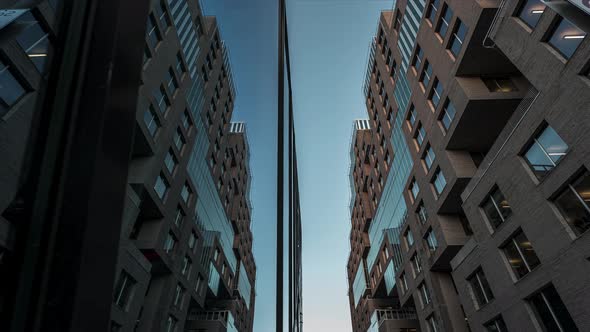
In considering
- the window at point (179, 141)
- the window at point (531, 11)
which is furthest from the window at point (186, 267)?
the window at point (531, 11)

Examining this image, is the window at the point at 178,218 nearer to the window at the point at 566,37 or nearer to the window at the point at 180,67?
the window at the point at 180,67

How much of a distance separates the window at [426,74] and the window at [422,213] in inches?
357

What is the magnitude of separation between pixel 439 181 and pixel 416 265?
8.37 metres

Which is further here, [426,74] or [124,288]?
[426,74]

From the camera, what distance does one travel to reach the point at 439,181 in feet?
74.3

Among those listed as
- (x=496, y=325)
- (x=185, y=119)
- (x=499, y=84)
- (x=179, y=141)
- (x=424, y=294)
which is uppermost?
(x=499, y=84)

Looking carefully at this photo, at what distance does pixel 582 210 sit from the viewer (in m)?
10.9

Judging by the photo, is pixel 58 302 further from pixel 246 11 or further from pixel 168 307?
pixel 246 11

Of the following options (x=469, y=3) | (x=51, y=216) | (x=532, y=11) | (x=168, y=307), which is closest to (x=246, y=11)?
(x=168, y=307)

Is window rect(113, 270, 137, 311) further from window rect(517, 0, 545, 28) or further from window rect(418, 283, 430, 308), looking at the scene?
window rect(418, 283, 430, 308)

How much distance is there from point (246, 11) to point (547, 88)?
14.2m

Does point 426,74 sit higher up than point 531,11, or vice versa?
point 426,74

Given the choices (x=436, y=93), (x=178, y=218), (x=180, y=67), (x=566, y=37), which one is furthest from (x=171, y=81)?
(x=436, y=93)

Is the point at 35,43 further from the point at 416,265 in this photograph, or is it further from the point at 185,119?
the point at 416,265
